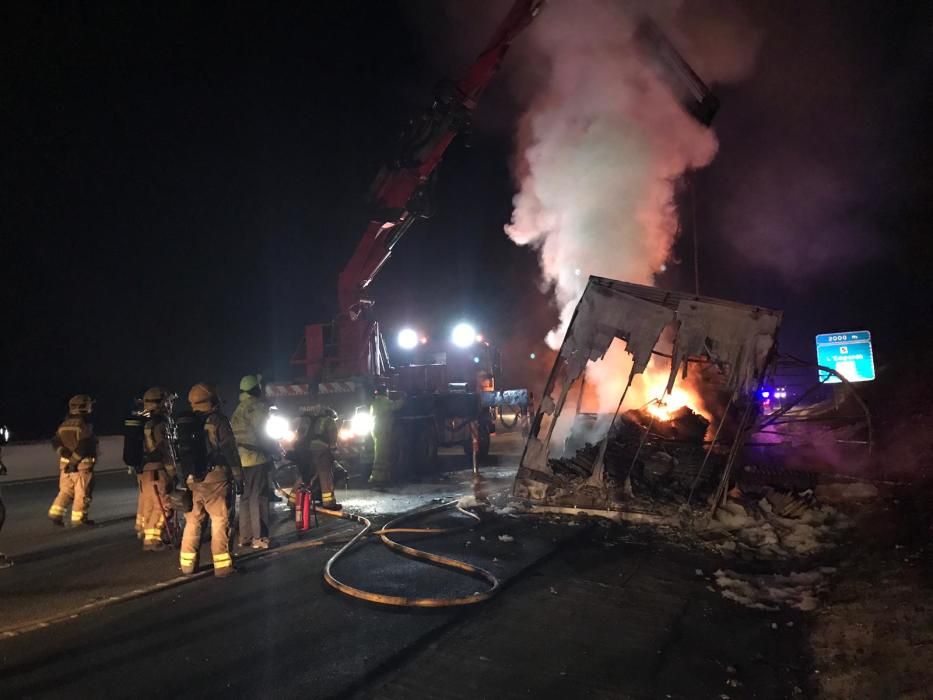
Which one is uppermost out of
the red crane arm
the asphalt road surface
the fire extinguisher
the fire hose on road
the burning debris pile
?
the red crane arm

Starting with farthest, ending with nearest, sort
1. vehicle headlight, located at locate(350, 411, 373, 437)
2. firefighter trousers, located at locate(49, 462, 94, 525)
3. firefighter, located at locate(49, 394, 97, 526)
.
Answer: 1. vehicle headlight, located at locate(350, 411, 373, 437)
2. firefighter trousers, located at locate(49, 462, 94, 525)
3. firefighter, located at locate(49, 394, 97, 526)

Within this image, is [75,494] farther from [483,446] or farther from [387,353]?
[483,446]

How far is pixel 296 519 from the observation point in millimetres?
7977

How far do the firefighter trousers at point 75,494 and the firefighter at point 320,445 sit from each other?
2847mm

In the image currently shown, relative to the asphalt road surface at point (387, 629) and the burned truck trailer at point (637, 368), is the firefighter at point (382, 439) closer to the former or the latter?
the burned truck trailer at point (637, 368)

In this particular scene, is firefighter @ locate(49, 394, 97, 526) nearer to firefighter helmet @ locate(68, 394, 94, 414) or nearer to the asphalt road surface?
firefighter helmet @ locate(68, 394, 94, 414)

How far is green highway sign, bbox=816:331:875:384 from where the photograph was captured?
539 inches

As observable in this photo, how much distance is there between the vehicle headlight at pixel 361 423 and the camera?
12.0m

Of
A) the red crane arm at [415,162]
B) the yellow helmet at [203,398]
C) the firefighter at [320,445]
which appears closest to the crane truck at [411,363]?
the red crane arm at [415,162]

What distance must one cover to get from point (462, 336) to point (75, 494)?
30.3 ft

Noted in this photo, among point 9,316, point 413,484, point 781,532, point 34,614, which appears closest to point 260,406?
point 34,614

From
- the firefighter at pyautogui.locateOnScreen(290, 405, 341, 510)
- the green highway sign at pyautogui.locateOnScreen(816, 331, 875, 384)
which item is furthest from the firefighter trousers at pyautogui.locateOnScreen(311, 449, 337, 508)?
the green highway sign at pyautogui.locateOnScreen(816, 331, 875, 384)

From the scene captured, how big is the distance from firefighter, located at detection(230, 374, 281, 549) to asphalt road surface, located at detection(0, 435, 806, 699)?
0.51 meters

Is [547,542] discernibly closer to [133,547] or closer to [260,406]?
[260,406]
